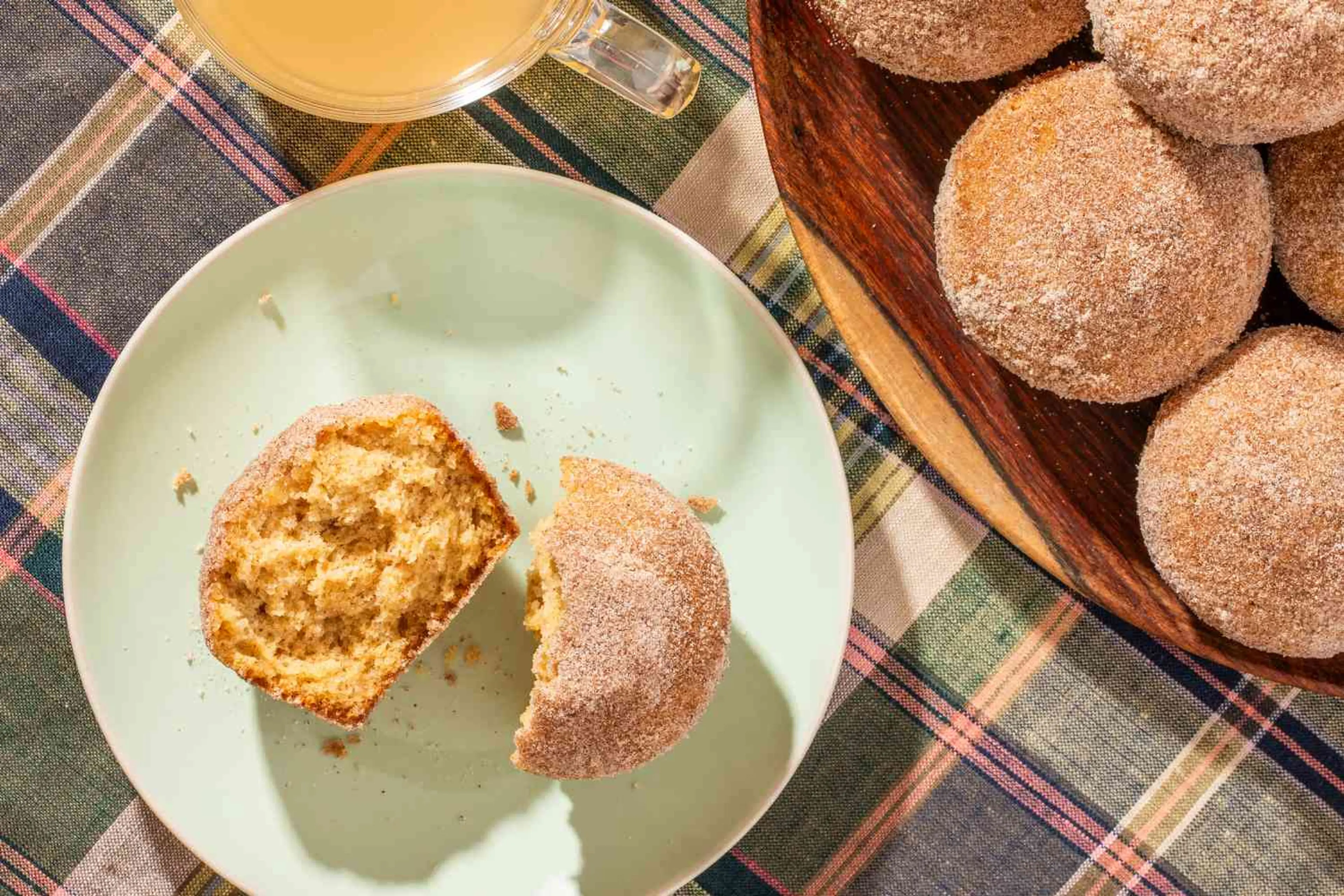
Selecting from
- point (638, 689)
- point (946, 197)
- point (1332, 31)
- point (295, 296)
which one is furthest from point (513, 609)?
point (1332, 31)

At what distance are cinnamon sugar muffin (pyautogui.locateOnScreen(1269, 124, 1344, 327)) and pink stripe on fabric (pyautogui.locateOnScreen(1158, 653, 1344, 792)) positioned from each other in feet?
1.49

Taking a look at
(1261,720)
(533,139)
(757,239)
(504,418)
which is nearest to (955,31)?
(757,239)

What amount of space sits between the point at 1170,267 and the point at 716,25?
1.96 ft

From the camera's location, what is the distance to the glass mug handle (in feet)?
3.87

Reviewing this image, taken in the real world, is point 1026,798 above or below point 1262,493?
below

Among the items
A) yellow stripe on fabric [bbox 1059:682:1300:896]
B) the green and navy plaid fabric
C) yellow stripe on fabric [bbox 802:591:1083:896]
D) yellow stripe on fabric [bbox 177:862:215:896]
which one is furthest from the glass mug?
yellow stripe on fabric [bbox 1059:682:1300:896]

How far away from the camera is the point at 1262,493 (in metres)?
1.05

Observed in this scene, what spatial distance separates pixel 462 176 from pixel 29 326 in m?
0.56

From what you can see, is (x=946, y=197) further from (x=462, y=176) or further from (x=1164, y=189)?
(x=462, y=176)

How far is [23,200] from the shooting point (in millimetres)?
1290

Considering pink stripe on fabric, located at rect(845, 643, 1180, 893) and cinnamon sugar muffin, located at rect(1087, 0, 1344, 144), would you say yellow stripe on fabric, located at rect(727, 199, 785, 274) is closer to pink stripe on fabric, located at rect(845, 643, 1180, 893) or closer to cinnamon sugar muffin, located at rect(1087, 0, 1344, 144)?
cinnamon sugar muffin, located at rect(1087, 0, 1344, 144)

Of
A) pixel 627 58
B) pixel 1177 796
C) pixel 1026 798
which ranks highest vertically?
pixel 627 58

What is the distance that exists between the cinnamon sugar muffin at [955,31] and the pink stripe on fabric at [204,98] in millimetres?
657

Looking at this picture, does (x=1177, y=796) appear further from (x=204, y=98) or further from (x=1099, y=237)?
(x=204, y=98)
